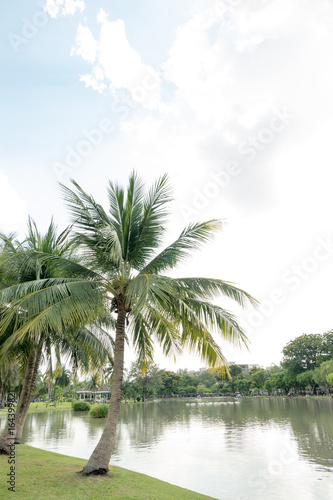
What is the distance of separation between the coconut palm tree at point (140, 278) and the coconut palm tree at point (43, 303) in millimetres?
734

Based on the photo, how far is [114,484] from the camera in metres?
7.59

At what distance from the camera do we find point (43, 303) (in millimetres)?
7887

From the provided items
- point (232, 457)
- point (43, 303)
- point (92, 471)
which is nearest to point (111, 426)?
point (92, 471)

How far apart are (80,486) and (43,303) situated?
3906 millimetres

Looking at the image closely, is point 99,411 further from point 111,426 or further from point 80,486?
point 80,486

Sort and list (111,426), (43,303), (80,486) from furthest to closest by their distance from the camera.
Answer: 1. (111,426)
2. (43,303)
3. (80,486)

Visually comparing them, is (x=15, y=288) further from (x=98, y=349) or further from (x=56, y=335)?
(x=98, y=349)

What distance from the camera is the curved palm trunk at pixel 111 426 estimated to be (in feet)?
26.8

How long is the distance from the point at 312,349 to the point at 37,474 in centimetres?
7325

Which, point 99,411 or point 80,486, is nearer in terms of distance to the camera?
point 80,486

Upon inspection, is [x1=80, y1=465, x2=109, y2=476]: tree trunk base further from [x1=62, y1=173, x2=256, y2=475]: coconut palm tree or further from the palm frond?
the palm frond

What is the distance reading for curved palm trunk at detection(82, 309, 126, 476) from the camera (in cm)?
816

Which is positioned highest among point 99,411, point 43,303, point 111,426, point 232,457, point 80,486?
point 43,303

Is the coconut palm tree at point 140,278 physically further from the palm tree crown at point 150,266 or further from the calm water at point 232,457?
the calm water at point 232,457
